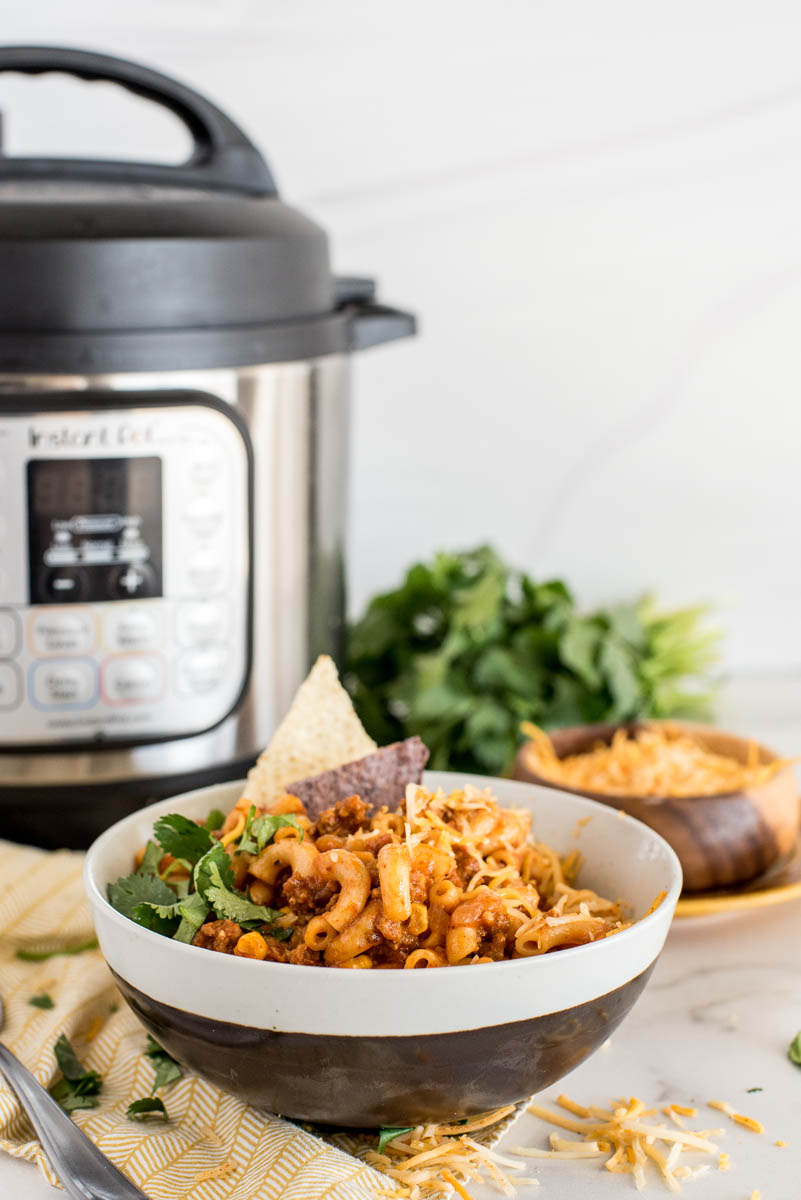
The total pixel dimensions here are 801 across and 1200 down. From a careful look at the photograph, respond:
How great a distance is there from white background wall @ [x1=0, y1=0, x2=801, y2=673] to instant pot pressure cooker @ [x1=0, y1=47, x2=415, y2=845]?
0.44 meters

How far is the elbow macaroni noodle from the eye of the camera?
61 centimetres

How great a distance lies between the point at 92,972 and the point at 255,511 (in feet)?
1.14

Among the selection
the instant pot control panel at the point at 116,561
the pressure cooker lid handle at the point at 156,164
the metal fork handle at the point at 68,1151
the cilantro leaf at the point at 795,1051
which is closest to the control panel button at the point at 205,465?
the instant pot control panel at the point at 116,561

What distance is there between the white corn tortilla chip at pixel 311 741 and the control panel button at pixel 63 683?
0.58ft

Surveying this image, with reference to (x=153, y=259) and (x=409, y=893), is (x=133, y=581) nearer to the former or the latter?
(x=153, y=259)

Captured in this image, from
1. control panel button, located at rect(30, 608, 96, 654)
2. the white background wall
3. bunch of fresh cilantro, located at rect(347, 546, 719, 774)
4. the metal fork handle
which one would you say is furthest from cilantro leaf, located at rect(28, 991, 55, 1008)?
the white background wall

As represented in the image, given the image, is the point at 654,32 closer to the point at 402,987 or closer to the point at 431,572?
the point at 431,572

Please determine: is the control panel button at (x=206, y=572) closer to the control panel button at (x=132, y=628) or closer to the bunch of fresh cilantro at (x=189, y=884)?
the control panel button at (x=132, y=628)

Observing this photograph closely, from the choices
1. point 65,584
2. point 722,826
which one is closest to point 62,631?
point 65,584

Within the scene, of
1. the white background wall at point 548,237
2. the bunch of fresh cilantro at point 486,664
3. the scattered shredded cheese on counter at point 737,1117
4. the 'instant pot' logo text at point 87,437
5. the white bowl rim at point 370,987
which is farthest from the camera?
the white background wall at point 548,237

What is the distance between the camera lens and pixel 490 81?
4.70ft

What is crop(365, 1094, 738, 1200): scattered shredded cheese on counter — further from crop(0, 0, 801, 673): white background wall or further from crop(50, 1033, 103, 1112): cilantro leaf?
crop(0, 0, 801, 673): white background wall

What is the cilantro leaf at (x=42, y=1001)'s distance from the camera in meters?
0.79

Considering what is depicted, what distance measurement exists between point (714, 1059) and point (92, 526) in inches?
20.6
